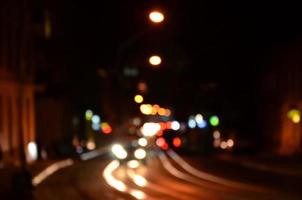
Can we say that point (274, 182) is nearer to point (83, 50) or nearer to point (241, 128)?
point (241, 128)

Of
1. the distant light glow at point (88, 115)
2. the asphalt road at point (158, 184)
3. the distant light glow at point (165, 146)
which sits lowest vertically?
the asphalt road at point (158, 184)

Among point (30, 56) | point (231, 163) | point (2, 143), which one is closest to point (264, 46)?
point (231, 163)

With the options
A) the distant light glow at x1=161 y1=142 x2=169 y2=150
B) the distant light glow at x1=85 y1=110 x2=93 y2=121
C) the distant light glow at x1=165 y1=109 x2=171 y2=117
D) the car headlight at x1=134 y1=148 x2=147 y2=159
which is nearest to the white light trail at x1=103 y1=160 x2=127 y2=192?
the car headlight at x1=134 y1=148 x2=147 y2=159

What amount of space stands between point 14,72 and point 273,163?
1713 cm

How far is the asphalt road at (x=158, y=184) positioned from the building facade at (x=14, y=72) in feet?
15.7

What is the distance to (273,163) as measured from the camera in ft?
147

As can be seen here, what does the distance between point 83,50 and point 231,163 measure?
1160 inches

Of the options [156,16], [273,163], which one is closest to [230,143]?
[273,163]

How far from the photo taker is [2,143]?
42500 mm

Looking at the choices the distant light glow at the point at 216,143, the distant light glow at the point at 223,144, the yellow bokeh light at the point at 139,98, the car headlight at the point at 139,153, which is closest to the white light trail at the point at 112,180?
the car headlight at the point at 139,153

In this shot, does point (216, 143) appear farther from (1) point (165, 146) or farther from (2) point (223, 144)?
(1) point (165, 146)

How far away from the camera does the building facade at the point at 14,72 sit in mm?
44156

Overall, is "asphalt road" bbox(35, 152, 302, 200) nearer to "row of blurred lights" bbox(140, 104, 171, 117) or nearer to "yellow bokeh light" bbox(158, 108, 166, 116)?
"row of blurred lights" bbox(140, 104, 171, 117)

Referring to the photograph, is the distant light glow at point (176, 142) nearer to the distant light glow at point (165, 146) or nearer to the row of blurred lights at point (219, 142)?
the distant light glow at point (165, 146)
